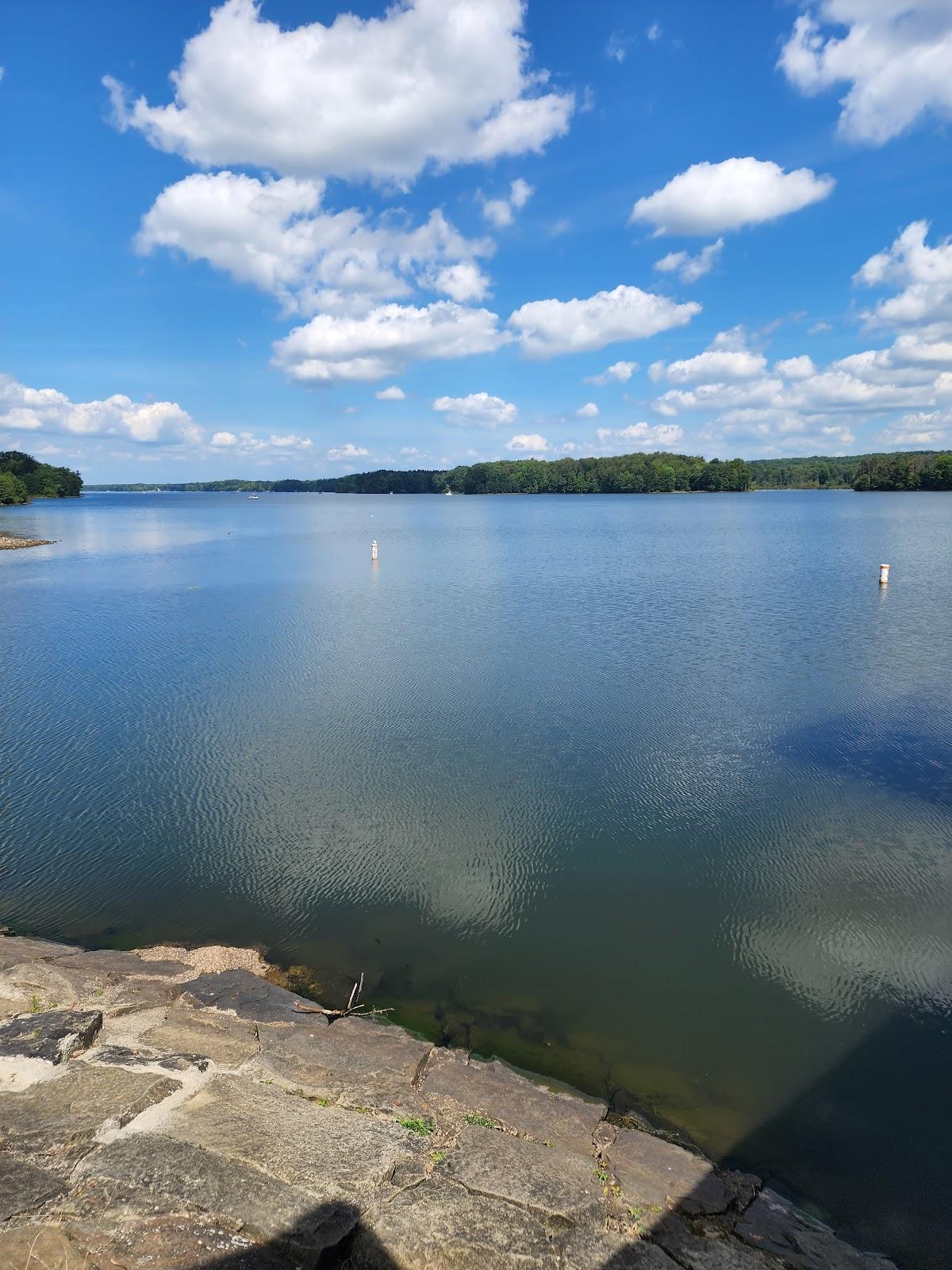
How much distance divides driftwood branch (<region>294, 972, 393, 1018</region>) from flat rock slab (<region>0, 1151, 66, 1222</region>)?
98.1 inches

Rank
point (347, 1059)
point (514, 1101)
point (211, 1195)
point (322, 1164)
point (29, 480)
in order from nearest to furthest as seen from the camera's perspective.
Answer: point (211, 1195) < point (322, 1164) < point (514, 1101) < point (347, 1059) < point (29, 480)

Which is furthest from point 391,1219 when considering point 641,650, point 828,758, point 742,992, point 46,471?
point 46,471

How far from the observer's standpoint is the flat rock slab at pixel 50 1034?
5.82 m

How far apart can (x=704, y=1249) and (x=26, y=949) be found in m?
7.10

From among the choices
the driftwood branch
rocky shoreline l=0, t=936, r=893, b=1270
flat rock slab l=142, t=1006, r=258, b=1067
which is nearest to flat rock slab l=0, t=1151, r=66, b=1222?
rocky shoreline l=0, t=936, r=893, b=1270

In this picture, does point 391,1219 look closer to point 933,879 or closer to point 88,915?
point 88,915

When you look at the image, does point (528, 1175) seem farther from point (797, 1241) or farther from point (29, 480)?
point (29, 480)

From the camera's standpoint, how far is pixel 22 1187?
14.8ft

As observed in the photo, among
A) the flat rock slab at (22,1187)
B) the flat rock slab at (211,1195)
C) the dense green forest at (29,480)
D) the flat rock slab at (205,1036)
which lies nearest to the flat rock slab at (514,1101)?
the flat rock slab at (211,1195)

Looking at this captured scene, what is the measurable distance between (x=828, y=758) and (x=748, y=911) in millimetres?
5243

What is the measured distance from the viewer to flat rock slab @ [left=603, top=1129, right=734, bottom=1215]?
489cm

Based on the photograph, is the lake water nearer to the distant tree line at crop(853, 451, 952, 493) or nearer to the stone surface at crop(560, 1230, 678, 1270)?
the stone surface at crop(560, 1230, 678, 1270)

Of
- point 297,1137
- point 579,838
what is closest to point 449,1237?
point 297,1137

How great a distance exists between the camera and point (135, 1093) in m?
5.45
